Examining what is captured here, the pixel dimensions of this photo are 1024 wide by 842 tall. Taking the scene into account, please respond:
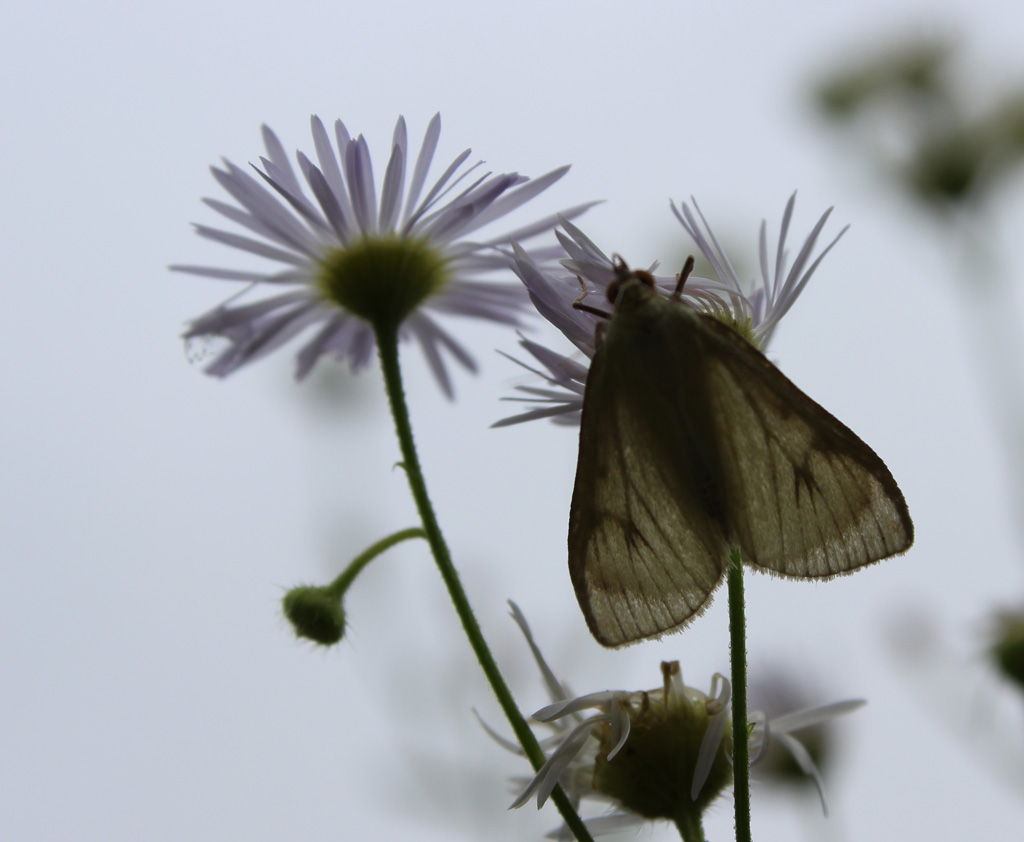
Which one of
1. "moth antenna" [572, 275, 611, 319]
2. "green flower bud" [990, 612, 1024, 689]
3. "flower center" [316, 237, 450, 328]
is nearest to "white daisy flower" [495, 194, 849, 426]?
"moth antenna" [572, 275, 611, 319]

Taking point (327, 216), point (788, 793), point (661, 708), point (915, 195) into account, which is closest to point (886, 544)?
point (661, 708)

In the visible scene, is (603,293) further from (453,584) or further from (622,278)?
(453,584)

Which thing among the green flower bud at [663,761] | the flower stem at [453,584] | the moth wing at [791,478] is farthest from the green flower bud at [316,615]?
the moth wing at [791,478]

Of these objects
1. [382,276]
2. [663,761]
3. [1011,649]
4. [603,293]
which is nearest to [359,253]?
[382,276]

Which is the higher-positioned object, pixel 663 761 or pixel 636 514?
pixel 636 514

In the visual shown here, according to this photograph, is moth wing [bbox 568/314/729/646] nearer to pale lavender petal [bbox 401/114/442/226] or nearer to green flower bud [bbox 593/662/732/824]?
green flower bud [bbox 593/662/732/824]

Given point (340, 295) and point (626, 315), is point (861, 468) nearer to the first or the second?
point (626, 315)
